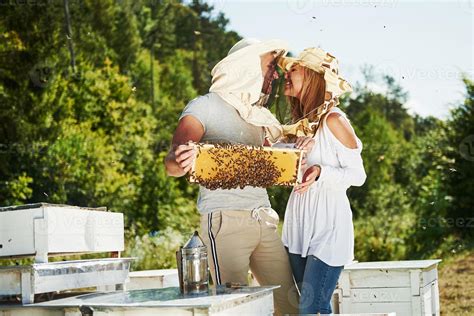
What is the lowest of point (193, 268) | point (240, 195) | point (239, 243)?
point (193, 268)

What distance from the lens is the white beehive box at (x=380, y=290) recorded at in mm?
5598

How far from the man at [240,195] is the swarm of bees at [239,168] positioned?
0.43 ft

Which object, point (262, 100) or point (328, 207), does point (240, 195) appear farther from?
point (262, 100)

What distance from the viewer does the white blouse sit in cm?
432

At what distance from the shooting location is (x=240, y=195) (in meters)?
4.27

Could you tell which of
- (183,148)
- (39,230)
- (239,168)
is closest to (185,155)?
(183,148)

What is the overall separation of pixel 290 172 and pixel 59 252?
1.76 meters

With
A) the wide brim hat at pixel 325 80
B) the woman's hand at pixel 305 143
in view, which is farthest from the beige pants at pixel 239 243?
the wide brim hat at pixel 325 80

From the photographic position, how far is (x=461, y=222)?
1553 centimetres

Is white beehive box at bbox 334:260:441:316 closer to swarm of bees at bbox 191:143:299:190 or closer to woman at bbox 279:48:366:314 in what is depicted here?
woman at bbox 279:48:366:314

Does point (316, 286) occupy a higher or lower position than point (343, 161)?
lower

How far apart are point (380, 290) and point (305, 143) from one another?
176cm

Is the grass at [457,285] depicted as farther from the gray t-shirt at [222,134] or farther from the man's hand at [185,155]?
the man's hand at [185,155]

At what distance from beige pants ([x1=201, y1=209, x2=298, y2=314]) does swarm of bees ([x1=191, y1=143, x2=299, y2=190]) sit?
0.19m
